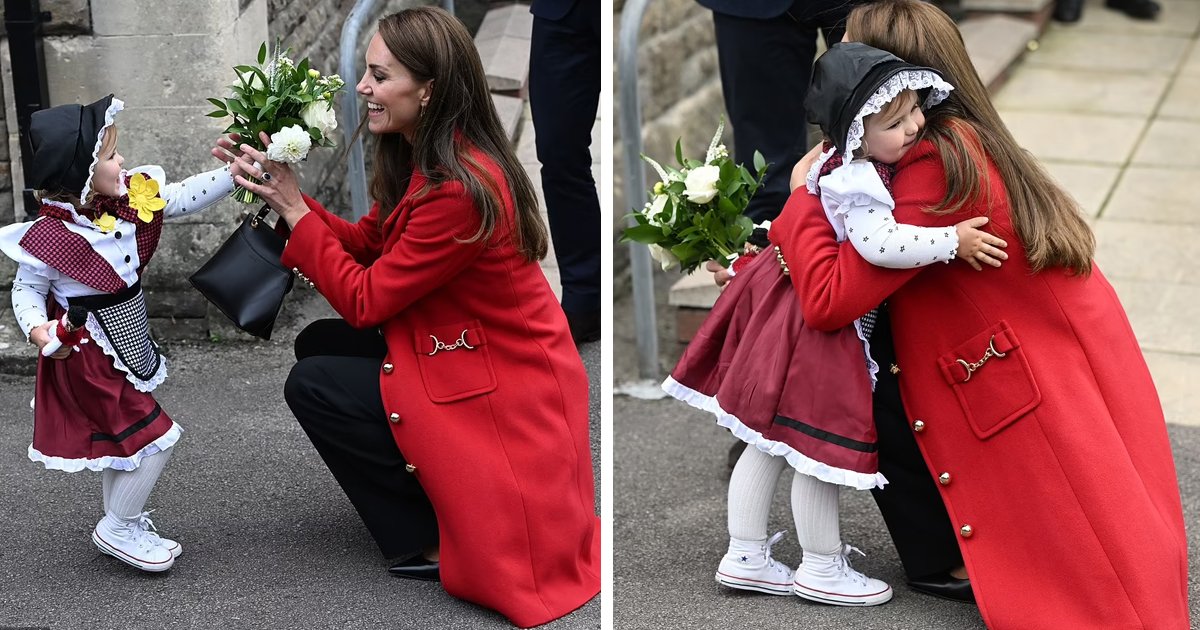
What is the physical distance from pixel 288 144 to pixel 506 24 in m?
3.60

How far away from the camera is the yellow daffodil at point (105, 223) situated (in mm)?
3377

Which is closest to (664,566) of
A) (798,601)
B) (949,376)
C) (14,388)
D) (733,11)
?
(798,601)

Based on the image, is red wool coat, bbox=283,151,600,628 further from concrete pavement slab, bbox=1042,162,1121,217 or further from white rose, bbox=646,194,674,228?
concrete pavement slab, bbox=1042,162,1121,217

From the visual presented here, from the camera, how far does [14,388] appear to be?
4668 mm

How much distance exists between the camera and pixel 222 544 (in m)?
3.78

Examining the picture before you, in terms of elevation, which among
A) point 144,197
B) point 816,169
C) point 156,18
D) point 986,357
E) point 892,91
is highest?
point 892,91

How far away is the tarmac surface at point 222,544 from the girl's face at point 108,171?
96 centimetres

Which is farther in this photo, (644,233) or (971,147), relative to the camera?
(644,233)

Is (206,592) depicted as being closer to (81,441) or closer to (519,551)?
(81,441)

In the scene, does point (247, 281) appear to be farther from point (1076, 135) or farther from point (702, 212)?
point (1076, 135)

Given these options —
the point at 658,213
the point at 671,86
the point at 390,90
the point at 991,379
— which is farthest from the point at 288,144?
the point at 671,86

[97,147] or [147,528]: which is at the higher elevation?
[97,147]

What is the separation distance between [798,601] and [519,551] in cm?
72

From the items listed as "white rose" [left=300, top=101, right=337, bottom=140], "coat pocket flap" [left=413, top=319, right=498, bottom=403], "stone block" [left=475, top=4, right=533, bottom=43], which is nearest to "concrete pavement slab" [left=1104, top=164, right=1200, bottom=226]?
"stone block" [left=475, top=4, right=533, bottom=43]
